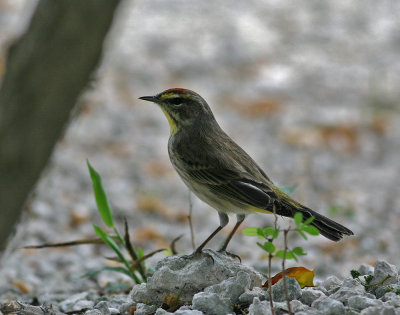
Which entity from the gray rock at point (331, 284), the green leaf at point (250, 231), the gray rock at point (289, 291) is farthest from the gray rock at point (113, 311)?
the gray rock at point (331, 284)

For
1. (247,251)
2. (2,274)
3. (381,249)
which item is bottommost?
(2,274)

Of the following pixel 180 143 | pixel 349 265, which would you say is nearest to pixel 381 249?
pixel 349 265

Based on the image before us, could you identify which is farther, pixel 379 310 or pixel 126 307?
pixel 126 307

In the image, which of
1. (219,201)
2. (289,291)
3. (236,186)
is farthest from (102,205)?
(289,291)

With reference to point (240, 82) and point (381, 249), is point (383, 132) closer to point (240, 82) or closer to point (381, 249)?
point (240, 82)

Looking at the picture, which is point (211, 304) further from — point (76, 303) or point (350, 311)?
point (76, 303)

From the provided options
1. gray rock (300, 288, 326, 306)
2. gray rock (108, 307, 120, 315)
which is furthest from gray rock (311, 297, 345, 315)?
gray rock (108, 307, 120, 315)

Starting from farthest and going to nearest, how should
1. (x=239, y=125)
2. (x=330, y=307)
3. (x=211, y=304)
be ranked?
(x=239, y=125) < (x=211, y=304) < (x=330, y=307)

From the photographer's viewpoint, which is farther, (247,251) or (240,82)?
(240,82)
